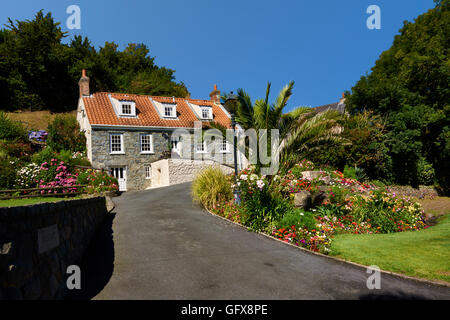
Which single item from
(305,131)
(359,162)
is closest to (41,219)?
(305,131)

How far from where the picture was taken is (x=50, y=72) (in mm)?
34938

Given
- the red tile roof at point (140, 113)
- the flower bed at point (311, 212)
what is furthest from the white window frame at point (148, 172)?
the flower bed at point (311, 212)

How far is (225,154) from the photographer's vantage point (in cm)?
2689

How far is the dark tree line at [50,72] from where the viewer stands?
33.5 metres

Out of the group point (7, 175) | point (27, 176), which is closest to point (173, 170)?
point (27, 176)

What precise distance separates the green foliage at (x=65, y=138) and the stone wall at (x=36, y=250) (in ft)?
66.0

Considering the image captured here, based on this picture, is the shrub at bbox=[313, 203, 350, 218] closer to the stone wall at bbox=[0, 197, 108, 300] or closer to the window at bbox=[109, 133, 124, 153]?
the stone wall at bbox=[0, 197, 108, 300]

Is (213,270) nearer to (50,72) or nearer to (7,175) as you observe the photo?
(7,175)

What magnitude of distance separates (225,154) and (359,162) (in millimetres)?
12152

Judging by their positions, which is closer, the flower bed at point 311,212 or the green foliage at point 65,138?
the flower bed at point 311,212

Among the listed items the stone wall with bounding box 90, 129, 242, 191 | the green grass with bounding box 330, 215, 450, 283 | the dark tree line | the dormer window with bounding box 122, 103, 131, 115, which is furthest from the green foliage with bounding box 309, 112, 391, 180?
the dark tree line

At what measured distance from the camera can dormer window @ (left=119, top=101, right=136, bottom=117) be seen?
77.8 ft

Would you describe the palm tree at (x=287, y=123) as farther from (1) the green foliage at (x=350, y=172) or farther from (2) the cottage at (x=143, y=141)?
(2) the cottage at (x=143, y=141)
